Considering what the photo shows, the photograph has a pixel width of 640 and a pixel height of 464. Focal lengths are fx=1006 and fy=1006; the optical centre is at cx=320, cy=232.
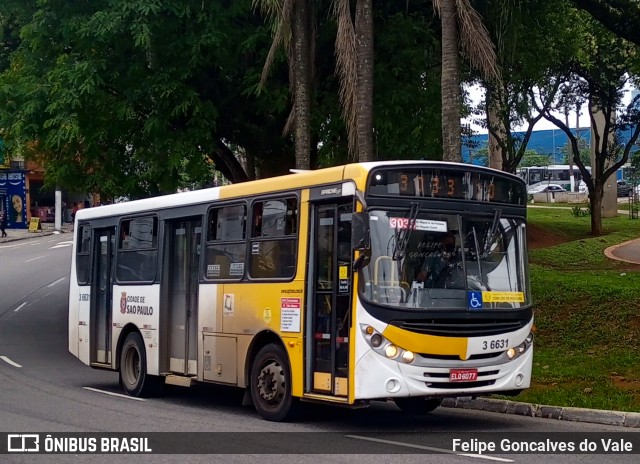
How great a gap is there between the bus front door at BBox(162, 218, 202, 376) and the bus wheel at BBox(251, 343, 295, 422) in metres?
1.96

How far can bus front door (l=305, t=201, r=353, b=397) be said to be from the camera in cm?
1145

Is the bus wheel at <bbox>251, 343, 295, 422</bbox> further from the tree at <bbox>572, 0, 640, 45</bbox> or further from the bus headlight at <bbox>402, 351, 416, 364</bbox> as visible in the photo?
the tree at <bbox>572, 0, 640, 45</bbox>

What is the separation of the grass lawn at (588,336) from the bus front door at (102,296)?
7.33 m

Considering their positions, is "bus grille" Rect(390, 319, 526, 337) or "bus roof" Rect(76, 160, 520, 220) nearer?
"bus grille" Rect(390, 319, 526, 337)

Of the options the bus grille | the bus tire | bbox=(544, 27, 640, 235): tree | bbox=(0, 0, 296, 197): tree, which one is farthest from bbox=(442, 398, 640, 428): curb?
bbox=(544, 27, 640, 235): tree

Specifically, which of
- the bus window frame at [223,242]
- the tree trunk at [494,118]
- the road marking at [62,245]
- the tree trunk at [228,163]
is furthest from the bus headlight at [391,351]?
the road marking at [62,245]

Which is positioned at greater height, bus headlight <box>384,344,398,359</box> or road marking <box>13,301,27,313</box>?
bus headlight <box>384,344,398,359</box>

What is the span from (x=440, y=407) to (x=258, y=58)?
10703 mm

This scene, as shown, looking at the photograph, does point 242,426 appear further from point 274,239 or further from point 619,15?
point 619,15

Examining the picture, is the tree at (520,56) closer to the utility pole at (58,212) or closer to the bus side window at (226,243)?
the bus side window at (226,243)

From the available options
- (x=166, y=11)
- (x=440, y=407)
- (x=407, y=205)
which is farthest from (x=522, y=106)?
A: (x=407, y=205)

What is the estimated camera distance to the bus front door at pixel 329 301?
1145cm

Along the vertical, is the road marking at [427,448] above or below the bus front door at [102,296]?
below

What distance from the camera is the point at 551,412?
43.2ft
